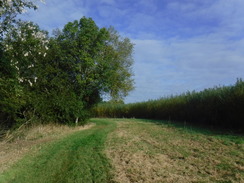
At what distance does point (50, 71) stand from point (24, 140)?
18.3 feet

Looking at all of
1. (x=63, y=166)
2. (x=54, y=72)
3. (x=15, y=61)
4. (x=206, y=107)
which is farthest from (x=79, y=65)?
(x=63, y=166)

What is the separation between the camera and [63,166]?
588 centimetres

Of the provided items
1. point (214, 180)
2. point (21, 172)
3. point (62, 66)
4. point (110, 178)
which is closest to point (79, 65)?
point (62, 66)

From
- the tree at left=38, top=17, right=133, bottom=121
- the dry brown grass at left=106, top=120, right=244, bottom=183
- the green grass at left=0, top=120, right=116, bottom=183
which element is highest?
the tree at left=38, top=17, right=133, bottom=121

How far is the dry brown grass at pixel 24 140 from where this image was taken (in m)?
6.99

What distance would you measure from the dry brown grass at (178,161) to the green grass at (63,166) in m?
0.40

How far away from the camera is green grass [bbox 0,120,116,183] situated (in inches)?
198

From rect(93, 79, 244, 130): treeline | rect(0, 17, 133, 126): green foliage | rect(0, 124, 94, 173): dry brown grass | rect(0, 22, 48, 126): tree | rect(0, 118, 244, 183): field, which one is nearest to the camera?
rect(0, 118, 244, 183): field

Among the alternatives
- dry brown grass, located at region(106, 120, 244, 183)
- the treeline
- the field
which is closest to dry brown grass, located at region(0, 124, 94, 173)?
the field

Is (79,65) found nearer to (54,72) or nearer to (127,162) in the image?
(54,72)

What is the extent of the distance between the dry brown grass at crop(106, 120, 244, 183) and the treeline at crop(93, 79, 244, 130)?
14.4 feet

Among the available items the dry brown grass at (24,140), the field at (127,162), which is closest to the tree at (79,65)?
the dry brown grass at (24,140)

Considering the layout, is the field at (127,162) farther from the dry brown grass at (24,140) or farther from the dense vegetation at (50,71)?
the dense vegetation at (50,71)

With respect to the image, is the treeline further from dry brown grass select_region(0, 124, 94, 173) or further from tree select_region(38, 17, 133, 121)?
dry brown grass select_region(0, 124, 94, 173)
